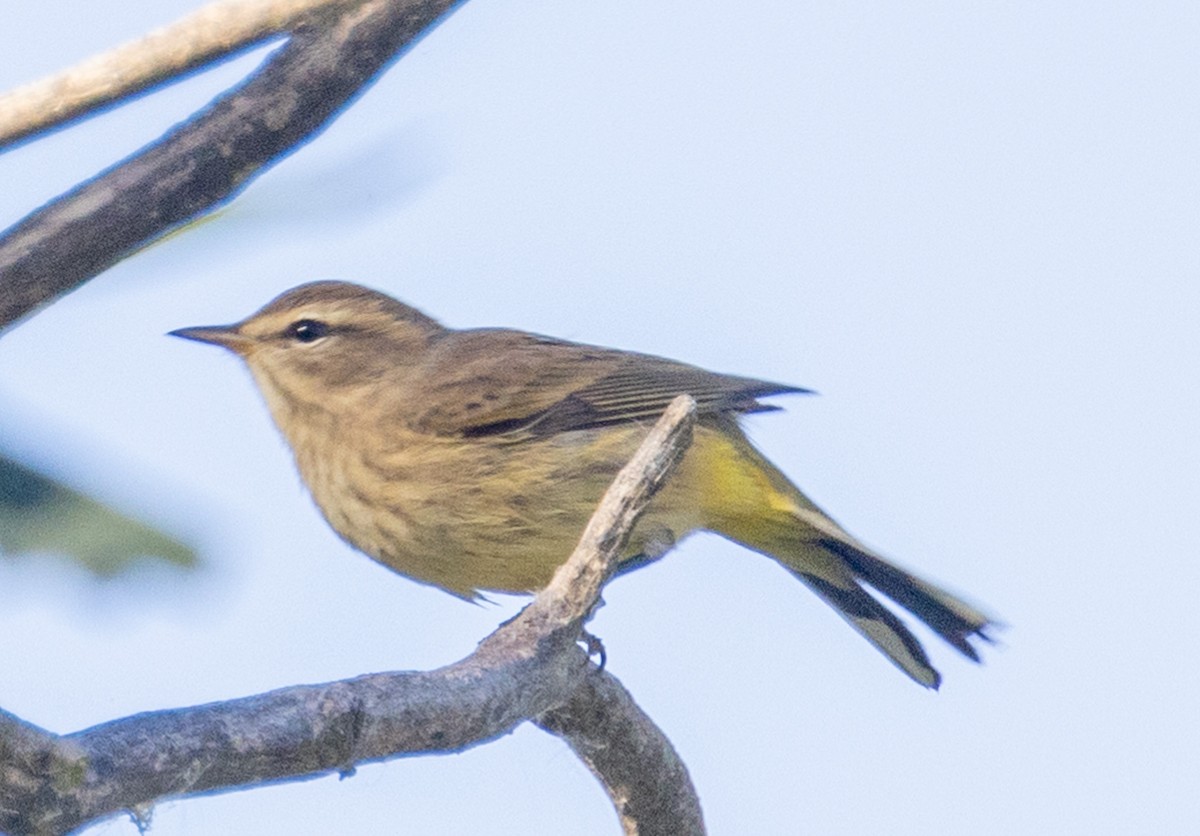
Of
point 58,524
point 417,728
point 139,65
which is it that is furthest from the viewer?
point 417,728

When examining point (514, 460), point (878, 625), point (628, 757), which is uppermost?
point (514, 460)

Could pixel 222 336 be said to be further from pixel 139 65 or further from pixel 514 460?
pixel 139 65

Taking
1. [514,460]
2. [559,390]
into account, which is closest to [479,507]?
[514,460]

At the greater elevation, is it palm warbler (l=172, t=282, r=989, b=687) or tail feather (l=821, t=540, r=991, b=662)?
palm warbler (l=172, t=282, r=989, b=687)

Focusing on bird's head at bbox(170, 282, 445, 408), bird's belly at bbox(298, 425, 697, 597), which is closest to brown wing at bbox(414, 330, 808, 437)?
bird's belly at bbox(298, 425, 697, 597)

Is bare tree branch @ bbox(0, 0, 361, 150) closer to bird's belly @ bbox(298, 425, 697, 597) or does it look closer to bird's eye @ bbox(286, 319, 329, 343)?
bird's belly @ bbox(298, 425, 697, 597)

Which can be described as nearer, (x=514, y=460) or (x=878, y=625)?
(x=514, y=460)

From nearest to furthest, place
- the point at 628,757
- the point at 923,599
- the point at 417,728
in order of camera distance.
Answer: the point at 417,728 → the point at 628,757 → the point at 923,599

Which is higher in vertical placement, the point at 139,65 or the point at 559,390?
the point at 559,390
